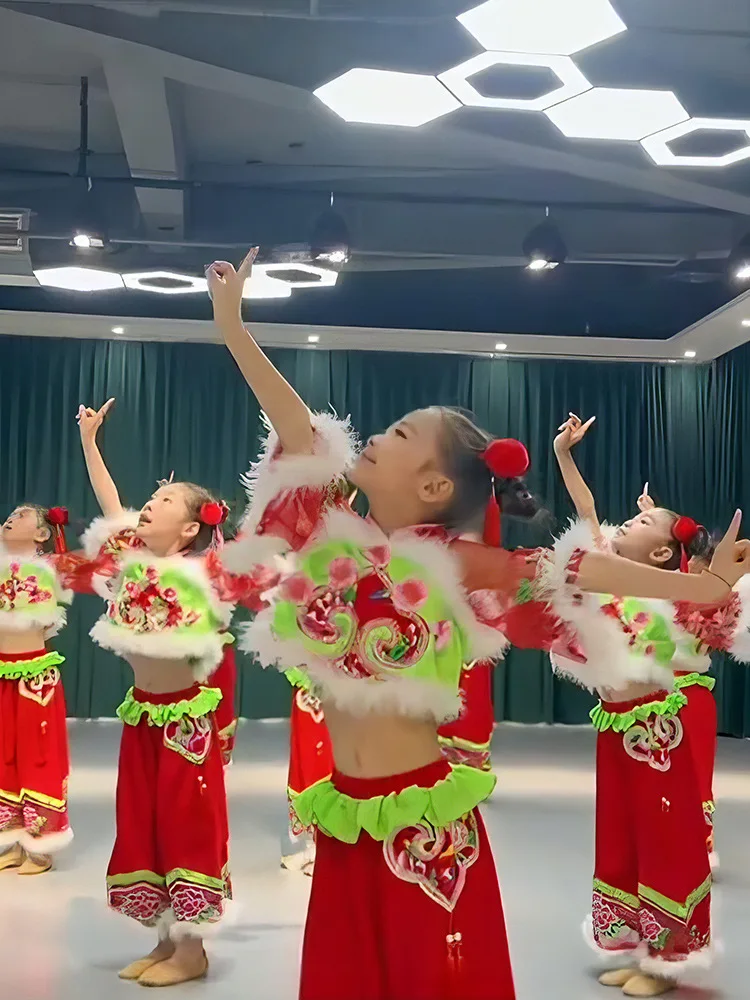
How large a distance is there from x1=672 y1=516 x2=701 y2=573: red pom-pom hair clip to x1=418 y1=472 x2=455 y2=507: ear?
1195mm

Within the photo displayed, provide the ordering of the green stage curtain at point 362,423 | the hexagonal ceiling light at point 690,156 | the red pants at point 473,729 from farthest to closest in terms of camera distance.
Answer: the green stage curtain at point 362,423 < the red pants at point 473,729 < the hexagonal ceiling light at point 690,156

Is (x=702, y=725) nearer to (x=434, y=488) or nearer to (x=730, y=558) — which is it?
(x=730, y=558)

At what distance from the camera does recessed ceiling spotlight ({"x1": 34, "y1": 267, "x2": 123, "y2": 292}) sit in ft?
18.6

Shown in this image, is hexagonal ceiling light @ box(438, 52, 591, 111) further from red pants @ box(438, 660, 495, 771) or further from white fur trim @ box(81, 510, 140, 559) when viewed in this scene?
red pants @ box(438, 660, 495, 771)

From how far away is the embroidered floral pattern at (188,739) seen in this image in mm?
2648

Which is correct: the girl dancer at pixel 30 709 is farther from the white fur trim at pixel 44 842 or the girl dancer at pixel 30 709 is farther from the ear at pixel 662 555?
the ear at pixel 662 555

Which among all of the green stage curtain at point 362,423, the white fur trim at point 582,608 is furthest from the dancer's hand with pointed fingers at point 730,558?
the green stage curtain at point 362,423

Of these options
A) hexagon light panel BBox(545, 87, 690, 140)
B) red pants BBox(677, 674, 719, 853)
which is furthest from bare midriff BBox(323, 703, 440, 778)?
hexagon light panel BBox(545, 87, 690, 140)

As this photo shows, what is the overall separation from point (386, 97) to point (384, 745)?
3.42 meters

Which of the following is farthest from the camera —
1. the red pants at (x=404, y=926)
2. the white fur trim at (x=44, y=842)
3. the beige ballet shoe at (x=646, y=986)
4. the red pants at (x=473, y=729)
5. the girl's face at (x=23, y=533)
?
the red pants at (x=473, y=729)

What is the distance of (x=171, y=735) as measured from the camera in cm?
265

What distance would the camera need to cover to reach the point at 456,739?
468 cm

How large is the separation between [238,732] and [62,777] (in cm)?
321

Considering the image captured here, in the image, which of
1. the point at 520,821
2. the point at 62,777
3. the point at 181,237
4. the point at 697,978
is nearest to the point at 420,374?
the point at 181,237
